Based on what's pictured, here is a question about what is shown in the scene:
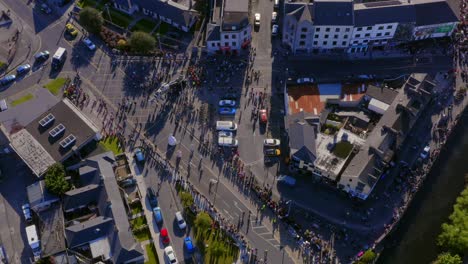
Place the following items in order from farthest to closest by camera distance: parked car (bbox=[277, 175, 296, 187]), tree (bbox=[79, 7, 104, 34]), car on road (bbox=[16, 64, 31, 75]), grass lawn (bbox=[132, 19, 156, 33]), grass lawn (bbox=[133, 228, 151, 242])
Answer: grass lawn (bbox=[132, 19, 156, 33]) → tree (bbox=[79, 7, 104, 34]) → car on road (bbox=[16, 64, 31, 75]) → parked car (bbox=[277, 175, 296, 187]) → grass lawn (bbox=[133, 228, 151, 242])

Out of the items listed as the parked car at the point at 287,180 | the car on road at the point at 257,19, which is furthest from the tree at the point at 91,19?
the parked car at the point at 287,180

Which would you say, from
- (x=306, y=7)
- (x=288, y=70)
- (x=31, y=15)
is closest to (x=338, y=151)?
(x=288, y=70)

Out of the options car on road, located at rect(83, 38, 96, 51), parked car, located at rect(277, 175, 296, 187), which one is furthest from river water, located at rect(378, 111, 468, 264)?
car on road, located at rect(83, 38, 96, 51)

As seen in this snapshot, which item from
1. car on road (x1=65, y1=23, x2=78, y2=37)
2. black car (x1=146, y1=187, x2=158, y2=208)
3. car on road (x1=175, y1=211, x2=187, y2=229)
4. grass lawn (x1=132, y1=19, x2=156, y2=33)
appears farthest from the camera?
grass lawn (x1=132, y1=19, x2=156, y2=33)

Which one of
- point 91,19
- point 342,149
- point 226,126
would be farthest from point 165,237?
point 91,19

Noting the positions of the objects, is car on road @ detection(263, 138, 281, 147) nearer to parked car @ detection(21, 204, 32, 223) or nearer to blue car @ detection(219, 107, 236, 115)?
blue car @ detection(219, 107, 236, 115)

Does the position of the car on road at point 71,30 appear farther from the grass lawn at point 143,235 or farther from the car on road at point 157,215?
the grass lawn at point 143,235
